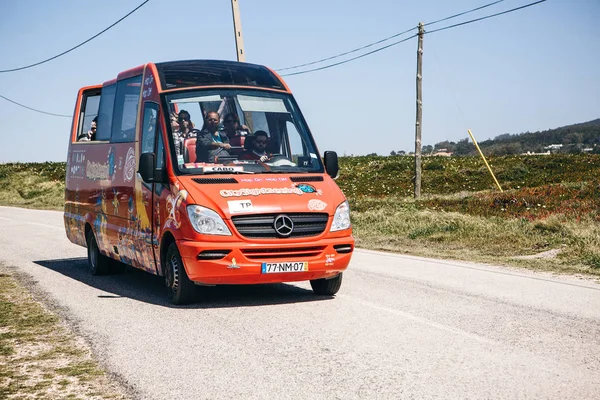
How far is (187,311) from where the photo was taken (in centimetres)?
935

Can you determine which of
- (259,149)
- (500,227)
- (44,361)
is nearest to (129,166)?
(259,149)

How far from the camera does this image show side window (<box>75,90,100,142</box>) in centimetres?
1396

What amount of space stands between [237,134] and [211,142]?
35 cm

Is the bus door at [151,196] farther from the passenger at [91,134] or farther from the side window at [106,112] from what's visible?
the passenger at [91,134]

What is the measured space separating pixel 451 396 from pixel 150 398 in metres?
2.01

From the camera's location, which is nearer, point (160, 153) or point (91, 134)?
point (160, 153)

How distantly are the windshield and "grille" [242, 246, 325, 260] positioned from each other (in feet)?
3.88

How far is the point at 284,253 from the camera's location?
362 inches

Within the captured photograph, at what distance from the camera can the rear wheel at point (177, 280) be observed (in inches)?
372

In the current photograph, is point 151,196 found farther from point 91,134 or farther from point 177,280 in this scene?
point 91,134

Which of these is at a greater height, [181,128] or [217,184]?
[181,128]

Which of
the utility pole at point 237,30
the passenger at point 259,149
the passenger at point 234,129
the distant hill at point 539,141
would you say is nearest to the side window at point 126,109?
the passenger at point 234,129

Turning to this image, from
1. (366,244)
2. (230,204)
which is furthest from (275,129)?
(366,244)

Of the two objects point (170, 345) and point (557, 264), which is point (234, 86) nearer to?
point (170, 345)
